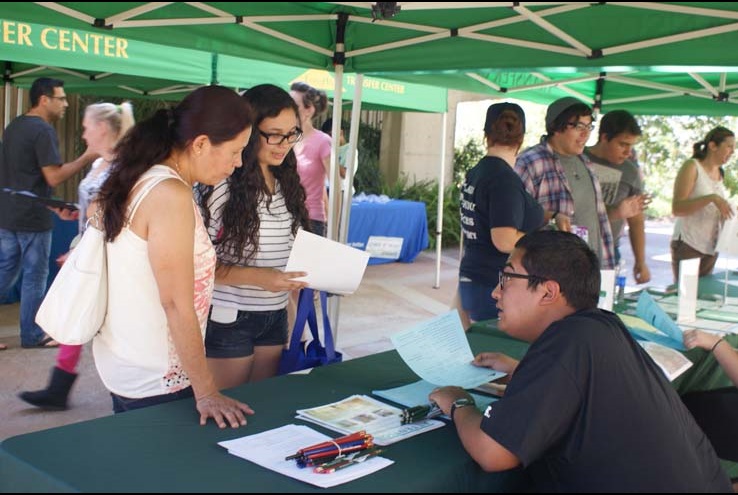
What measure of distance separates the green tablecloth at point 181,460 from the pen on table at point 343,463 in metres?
0.05

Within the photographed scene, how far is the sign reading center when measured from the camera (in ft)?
14.8

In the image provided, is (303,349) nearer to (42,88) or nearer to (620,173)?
(620,173)

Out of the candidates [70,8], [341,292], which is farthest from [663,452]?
[70,8]

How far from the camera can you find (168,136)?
6.06ft

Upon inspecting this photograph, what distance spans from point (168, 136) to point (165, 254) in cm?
33

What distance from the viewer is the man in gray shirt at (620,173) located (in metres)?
4.03

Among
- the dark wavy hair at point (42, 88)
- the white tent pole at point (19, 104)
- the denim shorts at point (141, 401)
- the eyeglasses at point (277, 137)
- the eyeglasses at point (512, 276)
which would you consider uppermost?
the white tent pole at point (19, 104)

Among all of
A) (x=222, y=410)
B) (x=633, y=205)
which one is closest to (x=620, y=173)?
(x=633, y=205)

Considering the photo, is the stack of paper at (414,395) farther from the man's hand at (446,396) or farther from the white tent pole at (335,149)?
the white tent pole at (335,149)

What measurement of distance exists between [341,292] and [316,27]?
6.71 feet

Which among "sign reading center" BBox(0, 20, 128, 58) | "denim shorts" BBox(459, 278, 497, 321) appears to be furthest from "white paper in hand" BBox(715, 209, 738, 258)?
"sign reading center" BBox(0, 20, 128, 58)

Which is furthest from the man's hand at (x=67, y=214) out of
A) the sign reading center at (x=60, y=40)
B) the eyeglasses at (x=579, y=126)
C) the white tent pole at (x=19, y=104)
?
the white tent pole at (x=19, y=104)

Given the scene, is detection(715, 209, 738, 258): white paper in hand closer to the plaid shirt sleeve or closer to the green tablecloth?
the plaid shirt sleeve

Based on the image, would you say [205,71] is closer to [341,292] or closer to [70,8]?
[70,8]
